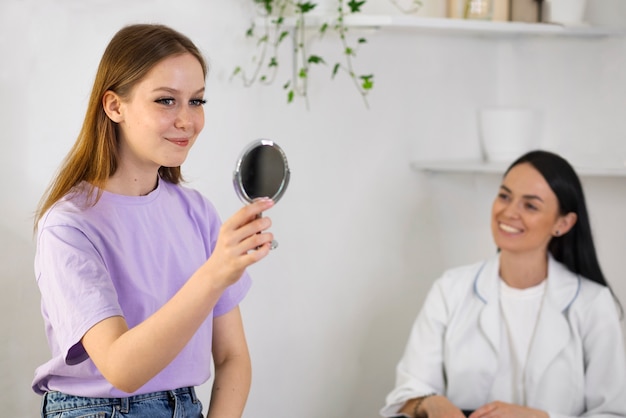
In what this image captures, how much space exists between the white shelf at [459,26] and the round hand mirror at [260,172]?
101cm

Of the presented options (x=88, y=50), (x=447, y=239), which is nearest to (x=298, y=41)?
(x=88, y=50)

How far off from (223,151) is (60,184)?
0.80 metres

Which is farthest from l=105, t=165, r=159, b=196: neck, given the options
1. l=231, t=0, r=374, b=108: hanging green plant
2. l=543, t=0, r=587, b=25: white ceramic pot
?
l=543, t=0, r=587, b=25: white ceramic pot

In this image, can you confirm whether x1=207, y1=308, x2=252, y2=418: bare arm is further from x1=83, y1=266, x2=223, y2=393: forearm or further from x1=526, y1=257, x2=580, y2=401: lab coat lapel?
x1=526, y1=257, x2=580, y2=401: lab coat lapel

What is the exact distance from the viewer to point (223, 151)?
206cm

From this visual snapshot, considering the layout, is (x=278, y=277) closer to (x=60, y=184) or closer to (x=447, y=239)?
(x=447, y=239)

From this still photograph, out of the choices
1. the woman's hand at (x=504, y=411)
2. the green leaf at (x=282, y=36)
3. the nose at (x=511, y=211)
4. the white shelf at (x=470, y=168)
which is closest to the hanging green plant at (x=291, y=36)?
the green leaf at (x=282, y=36)

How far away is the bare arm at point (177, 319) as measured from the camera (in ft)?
3.38

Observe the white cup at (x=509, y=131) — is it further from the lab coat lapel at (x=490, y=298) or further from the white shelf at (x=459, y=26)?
the lab coat lapel at (x=490, y=298)

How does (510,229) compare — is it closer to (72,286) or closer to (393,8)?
(393,8)

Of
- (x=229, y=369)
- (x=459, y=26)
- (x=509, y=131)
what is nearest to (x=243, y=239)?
(x=229, y=369)

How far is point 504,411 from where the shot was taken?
1900mm

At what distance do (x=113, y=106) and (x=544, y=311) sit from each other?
3.78 ft

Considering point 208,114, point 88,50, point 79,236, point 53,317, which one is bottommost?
point 53,317
